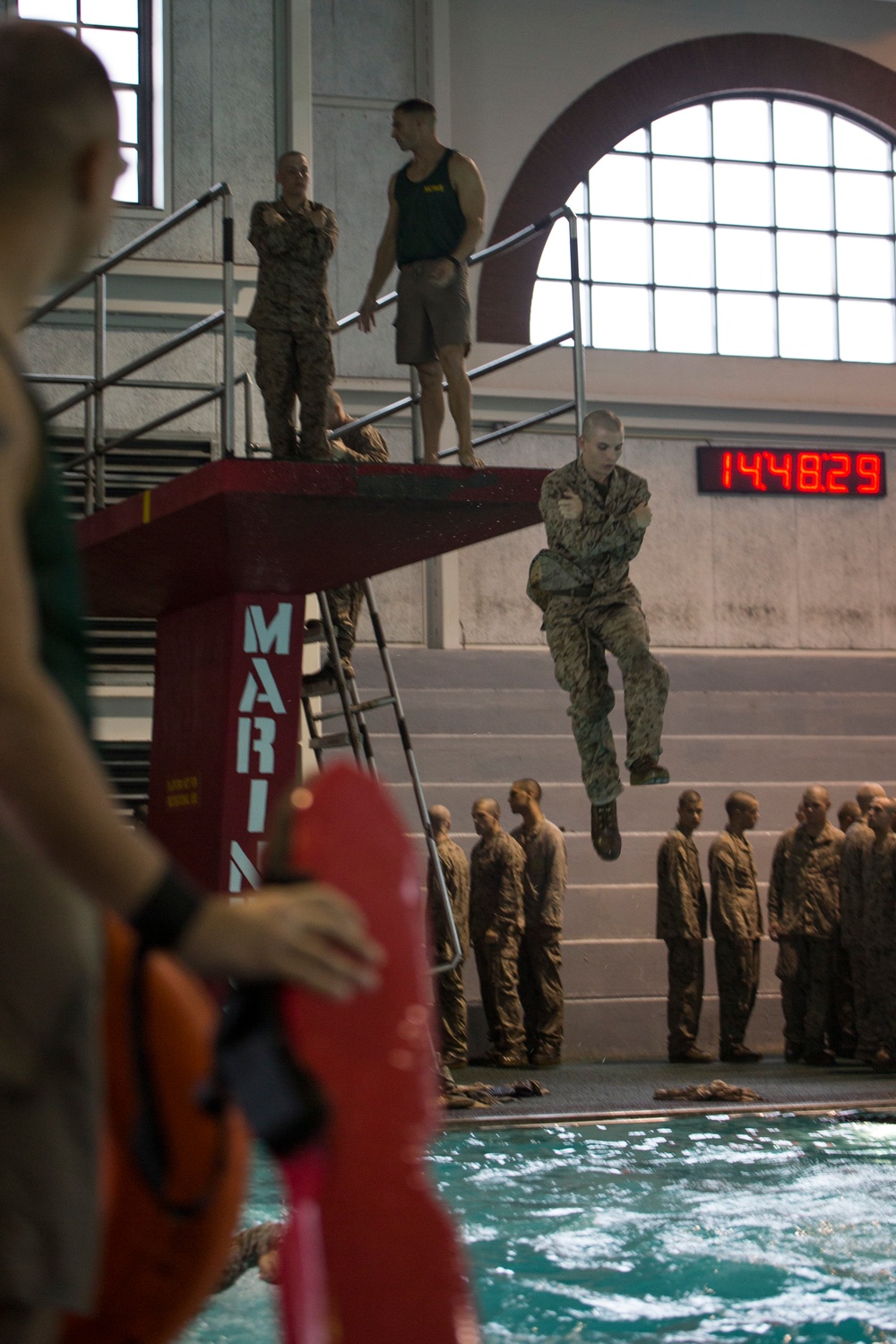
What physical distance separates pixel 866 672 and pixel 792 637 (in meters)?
1.60

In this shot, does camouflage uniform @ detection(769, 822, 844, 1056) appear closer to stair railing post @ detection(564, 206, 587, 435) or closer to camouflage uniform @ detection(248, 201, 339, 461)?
stair railing post @ detection(564, 206, 587, 435)

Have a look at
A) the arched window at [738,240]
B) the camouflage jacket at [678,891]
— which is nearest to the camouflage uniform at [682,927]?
the camouflage jacket at [678,891]

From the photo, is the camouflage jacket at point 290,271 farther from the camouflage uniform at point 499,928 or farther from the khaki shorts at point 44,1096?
the khaki shorts at point 44,1096

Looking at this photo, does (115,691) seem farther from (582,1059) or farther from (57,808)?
(57,808)

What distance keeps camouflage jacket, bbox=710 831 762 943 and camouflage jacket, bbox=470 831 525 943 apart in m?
1.40

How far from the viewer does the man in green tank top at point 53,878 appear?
4.36ft

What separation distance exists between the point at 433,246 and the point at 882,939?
5993 millimetres

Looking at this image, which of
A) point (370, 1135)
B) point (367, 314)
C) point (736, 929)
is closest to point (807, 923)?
point (736, 929)

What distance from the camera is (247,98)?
42.5 ft

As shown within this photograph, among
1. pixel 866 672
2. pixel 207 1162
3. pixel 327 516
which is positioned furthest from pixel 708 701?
pixel 207 1162

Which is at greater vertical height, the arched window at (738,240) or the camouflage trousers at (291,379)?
the arched window at (738,240)

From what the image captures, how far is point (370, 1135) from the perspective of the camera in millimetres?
1557

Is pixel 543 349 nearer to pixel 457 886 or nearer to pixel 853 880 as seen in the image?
pixel 457 886

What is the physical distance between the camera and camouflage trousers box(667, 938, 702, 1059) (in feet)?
38.0
